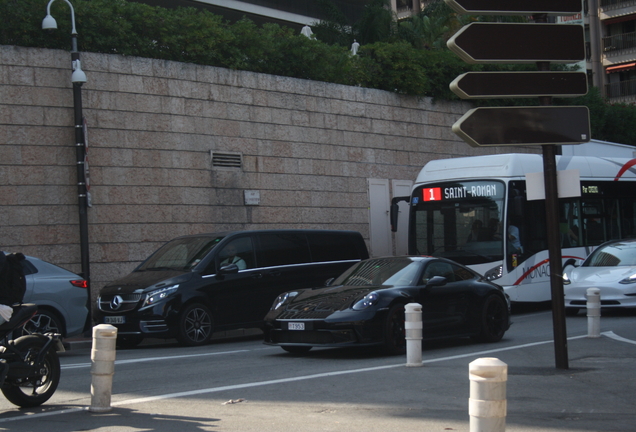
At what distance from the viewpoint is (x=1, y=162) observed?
16.5m

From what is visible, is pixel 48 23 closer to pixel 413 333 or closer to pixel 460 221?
pixel 460 221

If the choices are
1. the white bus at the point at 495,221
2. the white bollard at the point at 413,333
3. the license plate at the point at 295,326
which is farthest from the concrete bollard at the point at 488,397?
the white bus at the point at 495,221

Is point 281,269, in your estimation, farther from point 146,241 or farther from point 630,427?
point 630,427

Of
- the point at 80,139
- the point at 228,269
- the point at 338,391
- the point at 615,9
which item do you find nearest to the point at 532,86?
the point at 338,391

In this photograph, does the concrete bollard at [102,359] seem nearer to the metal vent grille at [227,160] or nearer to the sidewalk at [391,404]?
the sidewalk at [391,404]

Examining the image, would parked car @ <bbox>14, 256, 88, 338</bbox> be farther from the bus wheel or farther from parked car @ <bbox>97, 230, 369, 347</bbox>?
the bus wheel

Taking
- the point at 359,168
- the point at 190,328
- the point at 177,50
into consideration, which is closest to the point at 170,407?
the point at 190,328

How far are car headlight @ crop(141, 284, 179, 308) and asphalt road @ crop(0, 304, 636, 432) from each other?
104 cm

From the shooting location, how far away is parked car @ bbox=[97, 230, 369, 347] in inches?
524

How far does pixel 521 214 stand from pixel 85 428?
11.5 meters

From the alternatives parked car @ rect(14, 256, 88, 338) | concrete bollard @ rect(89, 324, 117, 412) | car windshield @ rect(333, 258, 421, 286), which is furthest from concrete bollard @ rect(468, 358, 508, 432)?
parked car @ rect(14, 256, 88, 338)

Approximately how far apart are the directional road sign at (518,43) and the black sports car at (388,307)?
11.3 ft

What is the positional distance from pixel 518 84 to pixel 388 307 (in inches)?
131

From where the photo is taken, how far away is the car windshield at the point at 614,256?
1670cm
